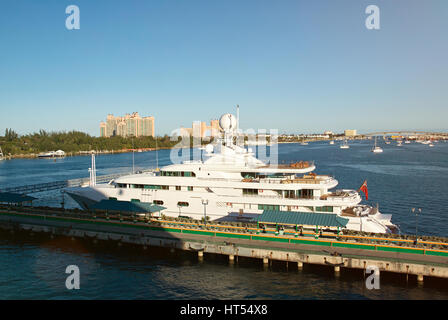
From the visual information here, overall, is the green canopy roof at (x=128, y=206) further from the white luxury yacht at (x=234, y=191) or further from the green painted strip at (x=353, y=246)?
the green painted strip at (x=353, y=246)

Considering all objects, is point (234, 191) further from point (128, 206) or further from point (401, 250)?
point (401, 250)

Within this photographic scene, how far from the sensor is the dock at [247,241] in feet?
76.7

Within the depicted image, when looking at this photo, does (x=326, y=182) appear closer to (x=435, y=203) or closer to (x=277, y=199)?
(x=277, y=199)

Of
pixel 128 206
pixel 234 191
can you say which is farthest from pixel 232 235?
pixel 128 206

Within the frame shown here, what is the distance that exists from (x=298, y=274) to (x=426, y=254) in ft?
28.9

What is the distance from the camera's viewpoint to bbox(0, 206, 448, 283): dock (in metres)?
23.4

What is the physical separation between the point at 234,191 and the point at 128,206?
10036 mm

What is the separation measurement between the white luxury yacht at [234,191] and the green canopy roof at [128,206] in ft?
9.40

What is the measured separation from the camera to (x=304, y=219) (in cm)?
2684

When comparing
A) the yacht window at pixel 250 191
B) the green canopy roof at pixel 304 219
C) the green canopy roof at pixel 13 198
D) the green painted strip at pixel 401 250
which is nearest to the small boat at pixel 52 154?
the green canopy roof at pixel 13 198

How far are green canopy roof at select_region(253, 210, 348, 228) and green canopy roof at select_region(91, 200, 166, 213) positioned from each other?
34.3 feet

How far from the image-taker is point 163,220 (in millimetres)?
31562
